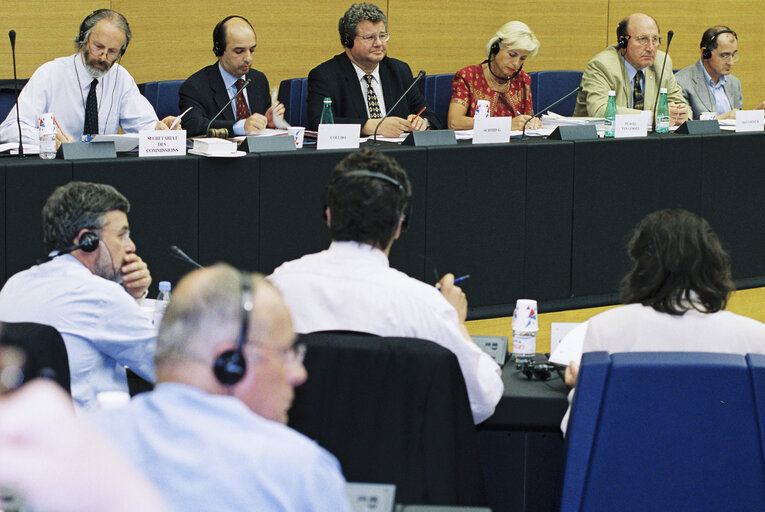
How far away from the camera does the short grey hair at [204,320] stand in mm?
937

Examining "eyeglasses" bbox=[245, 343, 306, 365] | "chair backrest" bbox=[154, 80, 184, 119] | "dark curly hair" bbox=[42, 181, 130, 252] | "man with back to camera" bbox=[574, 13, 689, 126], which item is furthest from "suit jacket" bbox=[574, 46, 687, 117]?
"eyeglasses" bbox=[245, 343, 306, 365]

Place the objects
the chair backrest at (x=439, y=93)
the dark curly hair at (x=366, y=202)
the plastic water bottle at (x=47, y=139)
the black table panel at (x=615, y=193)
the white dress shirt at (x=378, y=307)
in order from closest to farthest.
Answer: the white dress shirt at (x=378, y=307) < the dark curly hair at (x=366, y=202) < the plastic water bottle at (x=47, y=139) < the black table panel at (x=615, y=193) < the chair backrest at (x=439, y=93)

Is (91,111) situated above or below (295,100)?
below

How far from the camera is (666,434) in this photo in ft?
5.68

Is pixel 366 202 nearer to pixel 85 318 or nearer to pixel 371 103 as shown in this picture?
pixel 85 318

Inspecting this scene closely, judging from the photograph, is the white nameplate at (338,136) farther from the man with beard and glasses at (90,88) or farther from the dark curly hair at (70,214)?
the dark curly hair at (70,214)

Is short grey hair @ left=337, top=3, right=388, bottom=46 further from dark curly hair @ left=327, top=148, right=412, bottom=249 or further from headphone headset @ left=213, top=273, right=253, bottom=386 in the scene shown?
headphone headset @ left=213, top=273, right=253, bottom=386

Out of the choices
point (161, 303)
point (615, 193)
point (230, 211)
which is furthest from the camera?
point (615, 193)

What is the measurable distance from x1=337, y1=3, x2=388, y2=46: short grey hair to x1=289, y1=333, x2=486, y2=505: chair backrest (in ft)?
9.09

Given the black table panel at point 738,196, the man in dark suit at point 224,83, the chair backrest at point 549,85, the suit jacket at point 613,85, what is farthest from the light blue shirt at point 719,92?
the man in dark suit at point 224,83

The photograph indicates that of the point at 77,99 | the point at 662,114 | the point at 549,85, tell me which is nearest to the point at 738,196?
the point at 662,114

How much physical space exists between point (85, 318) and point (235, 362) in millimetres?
1158

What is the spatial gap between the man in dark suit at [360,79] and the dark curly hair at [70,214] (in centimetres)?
213

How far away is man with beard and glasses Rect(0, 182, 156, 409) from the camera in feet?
6.53
